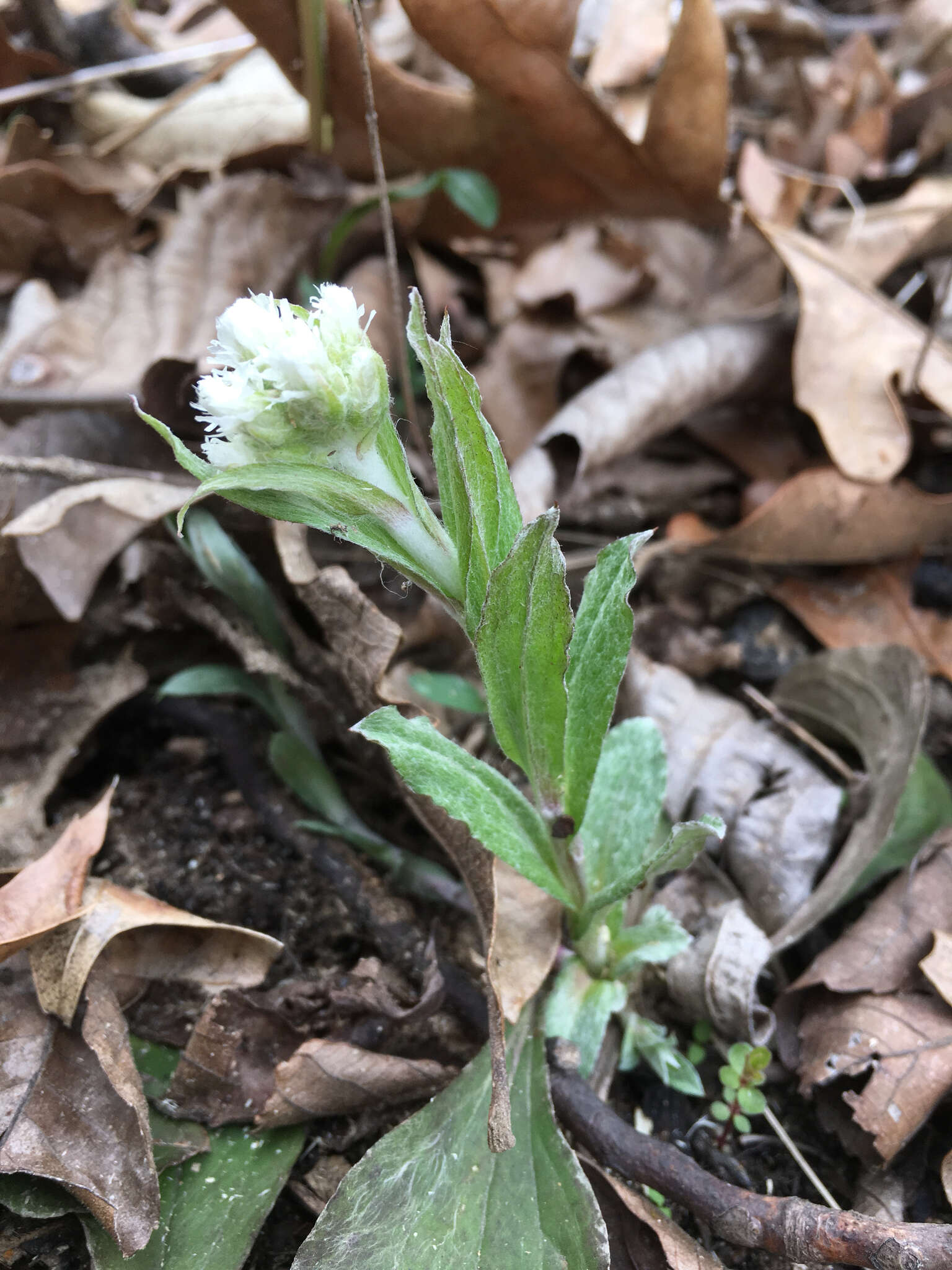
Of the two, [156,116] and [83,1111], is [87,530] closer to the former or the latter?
[83,1111]

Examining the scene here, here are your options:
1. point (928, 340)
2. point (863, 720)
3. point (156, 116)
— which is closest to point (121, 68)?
point (156, 116)

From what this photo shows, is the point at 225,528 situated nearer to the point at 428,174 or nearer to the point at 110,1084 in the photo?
the point at 110,1084

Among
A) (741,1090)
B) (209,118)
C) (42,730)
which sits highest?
(209,118)

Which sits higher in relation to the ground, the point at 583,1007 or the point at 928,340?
the point at 928,340

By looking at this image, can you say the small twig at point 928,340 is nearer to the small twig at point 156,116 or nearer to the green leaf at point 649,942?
the green leaf at point 649,942

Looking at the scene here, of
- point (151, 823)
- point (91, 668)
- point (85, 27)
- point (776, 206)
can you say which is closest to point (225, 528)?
point (91, 668)

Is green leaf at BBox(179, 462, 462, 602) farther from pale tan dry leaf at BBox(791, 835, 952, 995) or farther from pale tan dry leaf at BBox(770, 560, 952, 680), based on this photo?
pale tan dry leaf at BBox(770, 560, 952, 680)

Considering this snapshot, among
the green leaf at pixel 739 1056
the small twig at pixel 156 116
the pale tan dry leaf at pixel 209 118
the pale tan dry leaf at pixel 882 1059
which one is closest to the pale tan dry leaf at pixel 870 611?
the pale tan dry leaf at pixel 882 1059
